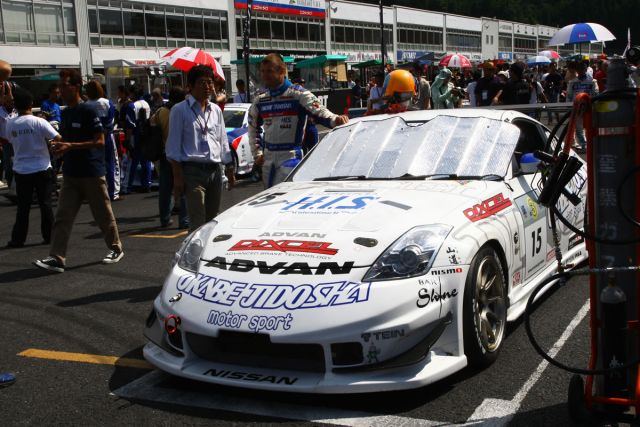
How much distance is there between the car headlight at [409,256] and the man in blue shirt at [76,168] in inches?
160

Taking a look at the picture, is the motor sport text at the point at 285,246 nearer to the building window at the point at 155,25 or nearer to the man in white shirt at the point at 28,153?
the man in white shirt at the point at 28,153

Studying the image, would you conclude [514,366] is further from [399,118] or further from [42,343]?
[42,343]

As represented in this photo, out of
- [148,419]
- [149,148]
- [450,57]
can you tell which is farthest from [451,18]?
[148,419]

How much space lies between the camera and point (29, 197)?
26.6ft

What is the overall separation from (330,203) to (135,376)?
1446 mm

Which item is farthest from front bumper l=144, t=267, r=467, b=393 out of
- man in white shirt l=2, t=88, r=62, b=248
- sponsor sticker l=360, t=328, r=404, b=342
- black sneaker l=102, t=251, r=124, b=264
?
man in white shirt l=2, t=88, r=62, b=248

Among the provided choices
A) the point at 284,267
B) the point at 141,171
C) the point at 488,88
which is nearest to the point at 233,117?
the point at 141,171

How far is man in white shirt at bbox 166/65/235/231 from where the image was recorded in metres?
6.14

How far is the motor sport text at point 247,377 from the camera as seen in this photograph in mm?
3412

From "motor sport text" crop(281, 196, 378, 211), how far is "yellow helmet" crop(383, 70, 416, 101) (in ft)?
14.0

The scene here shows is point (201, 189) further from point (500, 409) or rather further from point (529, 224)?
point (500, 409)

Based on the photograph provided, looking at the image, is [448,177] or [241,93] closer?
[448,177]

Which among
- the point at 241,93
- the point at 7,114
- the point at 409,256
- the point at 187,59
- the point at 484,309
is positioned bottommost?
the point at 484,309

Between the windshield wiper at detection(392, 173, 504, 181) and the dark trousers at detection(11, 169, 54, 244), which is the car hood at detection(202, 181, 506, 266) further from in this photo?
the dark trousers at detection(11, 169, 54, 244)
